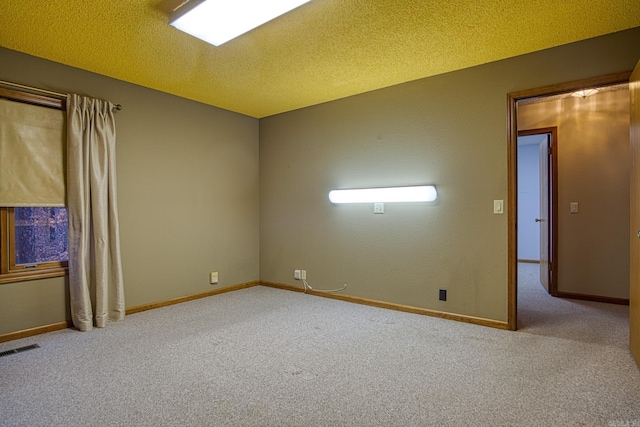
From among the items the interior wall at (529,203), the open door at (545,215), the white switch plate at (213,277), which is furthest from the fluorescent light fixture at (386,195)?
the interior wall at (529,203)

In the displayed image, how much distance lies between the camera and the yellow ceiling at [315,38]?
88.9 inches

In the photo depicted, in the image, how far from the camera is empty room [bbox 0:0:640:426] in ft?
6.74

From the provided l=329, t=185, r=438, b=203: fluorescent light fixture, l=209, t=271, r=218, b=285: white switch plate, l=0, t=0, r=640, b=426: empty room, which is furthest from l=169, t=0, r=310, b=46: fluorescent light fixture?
l=209, t=271, r=218, b=285: white switch plate

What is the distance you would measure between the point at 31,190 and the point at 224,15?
2149mm

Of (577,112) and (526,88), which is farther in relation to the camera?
(577,112)

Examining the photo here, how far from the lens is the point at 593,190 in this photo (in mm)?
4199

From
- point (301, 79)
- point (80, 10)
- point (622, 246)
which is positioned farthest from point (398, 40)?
point (622, 246)

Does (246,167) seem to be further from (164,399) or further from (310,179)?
(164,399)

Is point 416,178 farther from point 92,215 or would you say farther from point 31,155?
point 31,155

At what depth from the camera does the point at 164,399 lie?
1.90 m

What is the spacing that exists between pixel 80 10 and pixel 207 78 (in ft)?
4.04

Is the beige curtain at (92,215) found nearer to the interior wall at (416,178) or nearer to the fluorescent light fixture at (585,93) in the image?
the interior wall at (416,178)

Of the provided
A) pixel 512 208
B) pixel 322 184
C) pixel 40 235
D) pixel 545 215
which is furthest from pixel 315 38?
pixel 545 215

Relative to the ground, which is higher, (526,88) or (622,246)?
(526,88)
